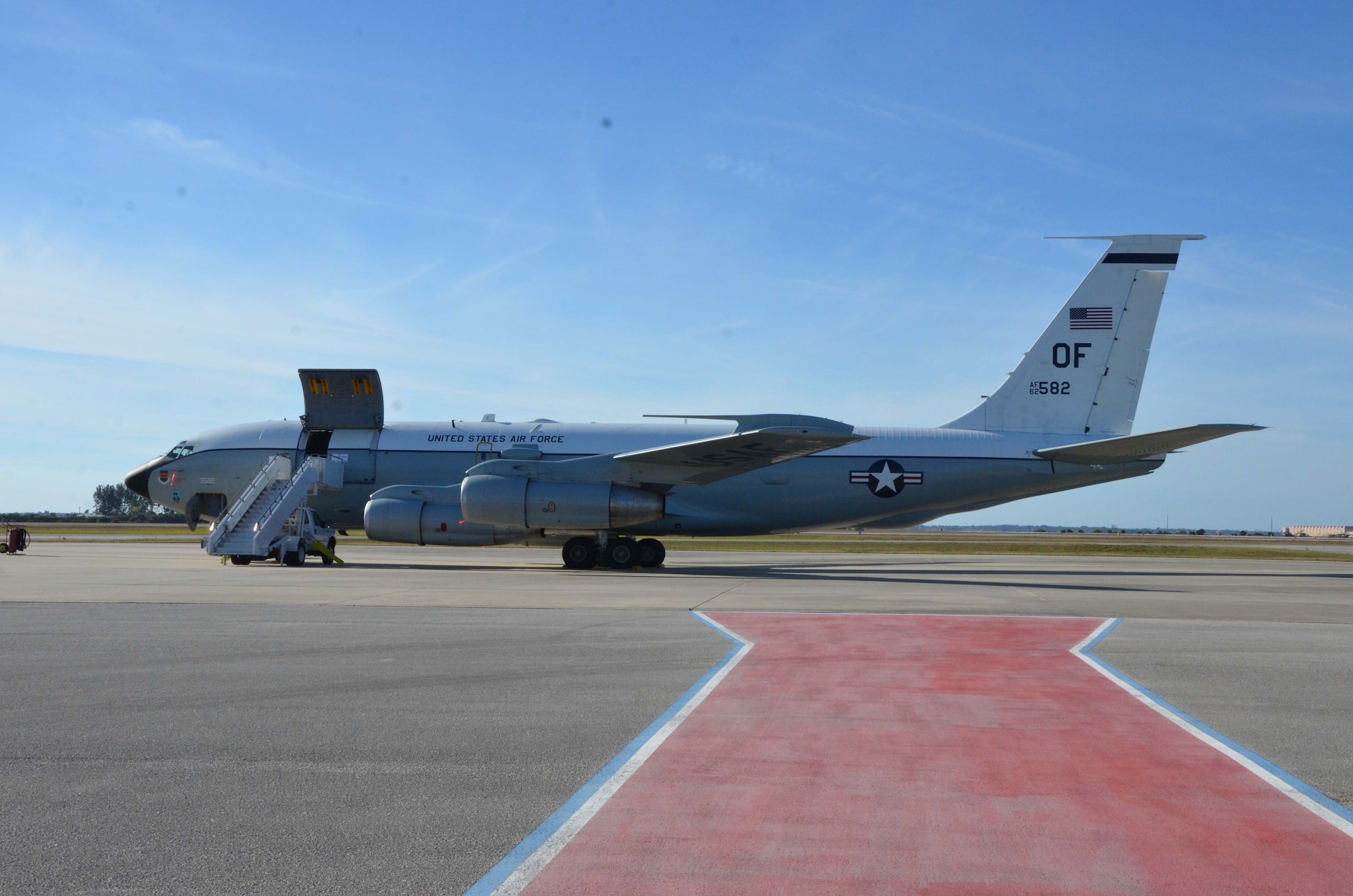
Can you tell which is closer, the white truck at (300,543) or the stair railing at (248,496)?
the stair railing at (248,496)

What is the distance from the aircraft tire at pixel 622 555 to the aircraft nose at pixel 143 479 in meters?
13.7

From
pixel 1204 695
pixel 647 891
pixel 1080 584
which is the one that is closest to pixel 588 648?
pixel 1204 695

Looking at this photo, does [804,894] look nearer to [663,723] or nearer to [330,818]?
[330,818]

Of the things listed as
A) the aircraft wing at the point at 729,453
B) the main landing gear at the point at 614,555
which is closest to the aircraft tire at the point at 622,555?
the main landing gear at the point at 614,555

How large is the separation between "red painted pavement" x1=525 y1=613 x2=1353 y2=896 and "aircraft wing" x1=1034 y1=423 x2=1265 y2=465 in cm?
1533

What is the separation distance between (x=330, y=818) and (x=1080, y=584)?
731 inches

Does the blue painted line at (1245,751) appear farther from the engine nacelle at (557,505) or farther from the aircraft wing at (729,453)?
the engine nacelle at (557,505)

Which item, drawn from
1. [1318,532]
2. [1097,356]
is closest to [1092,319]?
[1097,356]

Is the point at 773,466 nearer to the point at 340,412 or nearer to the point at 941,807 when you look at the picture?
the point at 340,412

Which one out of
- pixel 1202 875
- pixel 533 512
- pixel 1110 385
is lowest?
pixel 1202 875

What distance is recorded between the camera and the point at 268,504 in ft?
88.2

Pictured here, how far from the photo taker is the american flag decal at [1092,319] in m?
25.7

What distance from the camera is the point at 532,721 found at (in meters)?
6.48

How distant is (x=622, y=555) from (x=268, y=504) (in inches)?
371
